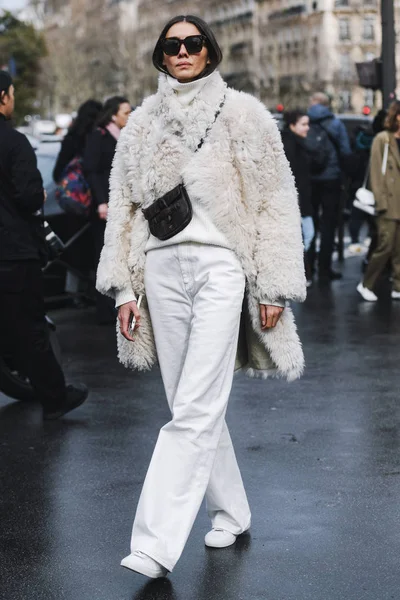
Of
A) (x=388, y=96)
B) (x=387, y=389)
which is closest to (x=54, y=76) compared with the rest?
(x=388, y=96)

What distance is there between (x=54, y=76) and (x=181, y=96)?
360 feet

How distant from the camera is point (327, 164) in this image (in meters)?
14.3

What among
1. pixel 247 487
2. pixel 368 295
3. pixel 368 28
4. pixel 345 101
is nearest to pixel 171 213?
pixel 247 487

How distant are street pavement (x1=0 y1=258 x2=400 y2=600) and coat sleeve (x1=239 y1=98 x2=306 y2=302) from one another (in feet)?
3.22

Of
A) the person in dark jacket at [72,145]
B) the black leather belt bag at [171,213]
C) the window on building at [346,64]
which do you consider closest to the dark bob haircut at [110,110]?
the person in dark jacket at [72,145]

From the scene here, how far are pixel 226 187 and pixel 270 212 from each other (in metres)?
0.19

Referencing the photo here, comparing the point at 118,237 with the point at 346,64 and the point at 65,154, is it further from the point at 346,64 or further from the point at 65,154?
the point at 346,64

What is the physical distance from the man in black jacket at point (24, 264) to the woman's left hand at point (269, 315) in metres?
2.57

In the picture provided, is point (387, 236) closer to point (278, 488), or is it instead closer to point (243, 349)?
point (278, 488)

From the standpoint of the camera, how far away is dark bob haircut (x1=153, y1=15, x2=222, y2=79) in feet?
15.6

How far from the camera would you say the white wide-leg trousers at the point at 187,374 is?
15.0 ft

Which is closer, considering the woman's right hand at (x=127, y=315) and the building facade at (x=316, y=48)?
the woman's right hand at (x=127, y=315)

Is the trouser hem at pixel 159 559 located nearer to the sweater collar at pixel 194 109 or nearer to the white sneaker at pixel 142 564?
the white sneaker at pixel 142 564

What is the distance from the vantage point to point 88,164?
1126 cm
